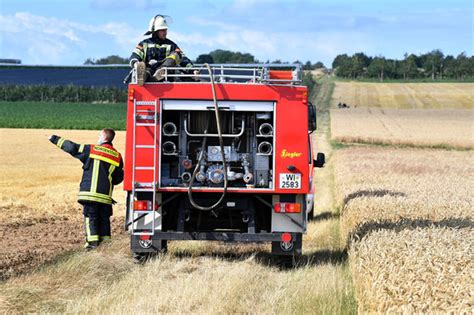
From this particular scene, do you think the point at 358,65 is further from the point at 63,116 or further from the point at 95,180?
the point at 95,180

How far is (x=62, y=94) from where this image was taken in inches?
3829

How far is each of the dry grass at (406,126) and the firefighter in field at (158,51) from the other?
37902 millimetres

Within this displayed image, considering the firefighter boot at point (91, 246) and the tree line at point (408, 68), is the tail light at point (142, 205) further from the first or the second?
the tree line at point (408, 68)

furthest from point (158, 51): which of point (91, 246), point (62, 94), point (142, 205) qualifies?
point (62, 94)

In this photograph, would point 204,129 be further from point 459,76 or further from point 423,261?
point 459,76

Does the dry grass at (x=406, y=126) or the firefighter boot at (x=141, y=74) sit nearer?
the firefighter boot at (x=141, y=74)

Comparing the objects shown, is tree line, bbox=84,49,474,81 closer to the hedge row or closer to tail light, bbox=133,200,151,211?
the hedge row

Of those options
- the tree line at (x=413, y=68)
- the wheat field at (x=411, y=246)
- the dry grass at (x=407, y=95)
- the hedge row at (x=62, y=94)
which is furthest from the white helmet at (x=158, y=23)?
the tree line at (x=413, y=68)

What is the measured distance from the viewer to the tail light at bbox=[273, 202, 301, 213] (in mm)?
11617

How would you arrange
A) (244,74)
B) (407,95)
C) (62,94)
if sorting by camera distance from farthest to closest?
(62,94) < (407,95) < (244,74)

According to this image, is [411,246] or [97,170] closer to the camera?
[411,246]

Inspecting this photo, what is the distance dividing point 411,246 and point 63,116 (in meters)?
63.0

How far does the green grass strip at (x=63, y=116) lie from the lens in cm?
6134

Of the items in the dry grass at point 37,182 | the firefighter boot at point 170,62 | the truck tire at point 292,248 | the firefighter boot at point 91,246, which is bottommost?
the dry grass at point 37,182
